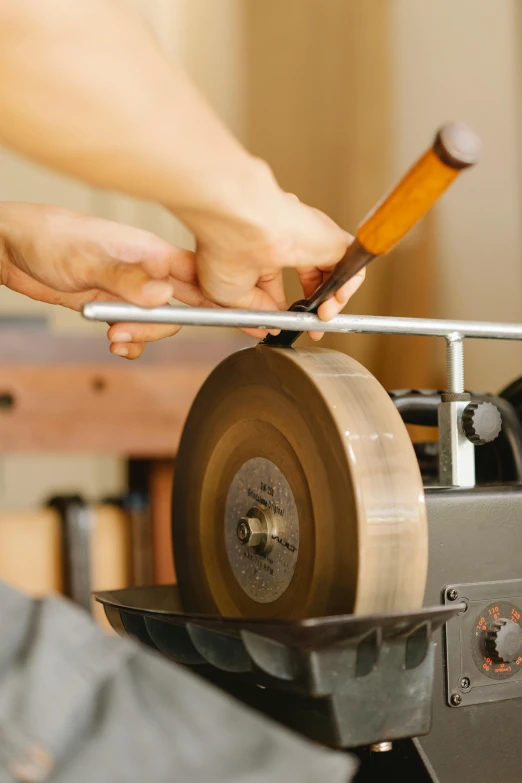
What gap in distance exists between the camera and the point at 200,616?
0.65m

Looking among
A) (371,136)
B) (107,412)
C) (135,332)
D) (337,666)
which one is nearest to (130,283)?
(135,332)

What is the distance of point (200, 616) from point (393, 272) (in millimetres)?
1597

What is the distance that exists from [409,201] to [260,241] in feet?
0.48

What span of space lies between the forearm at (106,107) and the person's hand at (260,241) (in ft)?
0.11

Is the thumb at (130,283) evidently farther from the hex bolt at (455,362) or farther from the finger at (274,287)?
the hex bolt at (455,362)

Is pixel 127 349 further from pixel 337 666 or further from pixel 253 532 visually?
pixel 337 666

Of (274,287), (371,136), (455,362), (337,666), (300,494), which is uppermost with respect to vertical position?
(371,136)

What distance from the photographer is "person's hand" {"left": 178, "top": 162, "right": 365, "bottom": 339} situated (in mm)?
694

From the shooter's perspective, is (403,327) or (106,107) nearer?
(106,107)

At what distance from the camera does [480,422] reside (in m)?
0.80

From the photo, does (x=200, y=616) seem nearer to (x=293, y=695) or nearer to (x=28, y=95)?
(x=293, y=695)

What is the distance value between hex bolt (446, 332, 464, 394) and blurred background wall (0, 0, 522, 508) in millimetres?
945

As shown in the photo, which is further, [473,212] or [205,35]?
[205,35]

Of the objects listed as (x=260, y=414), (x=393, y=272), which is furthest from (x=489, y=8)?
(x=260, y=414)
